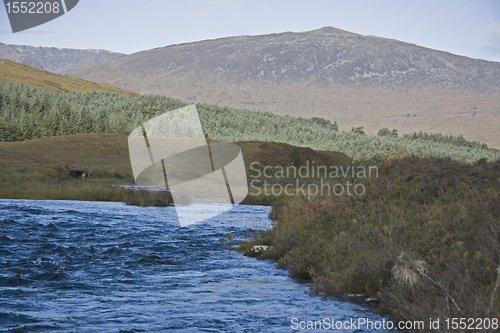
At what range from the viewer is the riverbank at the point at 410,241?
6.47 m

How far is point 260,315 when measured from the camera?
26.3 feet

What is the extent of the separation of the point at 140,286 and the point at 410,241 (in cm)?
578

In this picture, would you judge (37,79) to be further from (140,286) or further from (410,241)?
(410,241)

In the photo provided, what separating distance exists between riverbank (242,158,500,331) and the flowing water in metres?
0.67

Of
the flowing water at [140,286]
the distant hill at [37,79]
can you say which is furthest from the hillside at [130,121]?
the flowing water at [140,286]

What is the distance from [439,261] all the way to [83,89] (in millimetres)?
154551

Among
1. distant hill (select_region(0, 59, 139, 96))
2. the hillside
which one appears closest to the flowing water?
the hillside

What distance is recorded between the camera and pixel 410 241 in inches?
339

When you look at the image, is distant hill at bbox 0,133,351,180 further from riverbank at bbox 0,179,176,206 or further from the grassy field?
riverbank at bbox 0,179,176,206

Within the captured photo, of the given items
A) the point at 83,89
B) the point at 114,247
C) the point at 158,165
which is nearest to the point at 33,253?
the point at 114,247

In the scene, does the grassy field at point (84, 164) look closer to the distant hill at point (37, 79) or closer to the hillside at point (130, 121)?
the hillside at point (130, 121)

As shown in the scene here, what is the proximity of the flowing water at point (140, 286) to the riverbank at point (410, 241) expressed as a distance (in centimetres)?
67

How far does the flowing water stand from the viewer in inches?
296

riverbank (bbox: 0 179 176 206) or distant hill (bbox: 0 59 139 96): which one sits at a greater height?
distant hill (bbox: 0 59 139 96)
